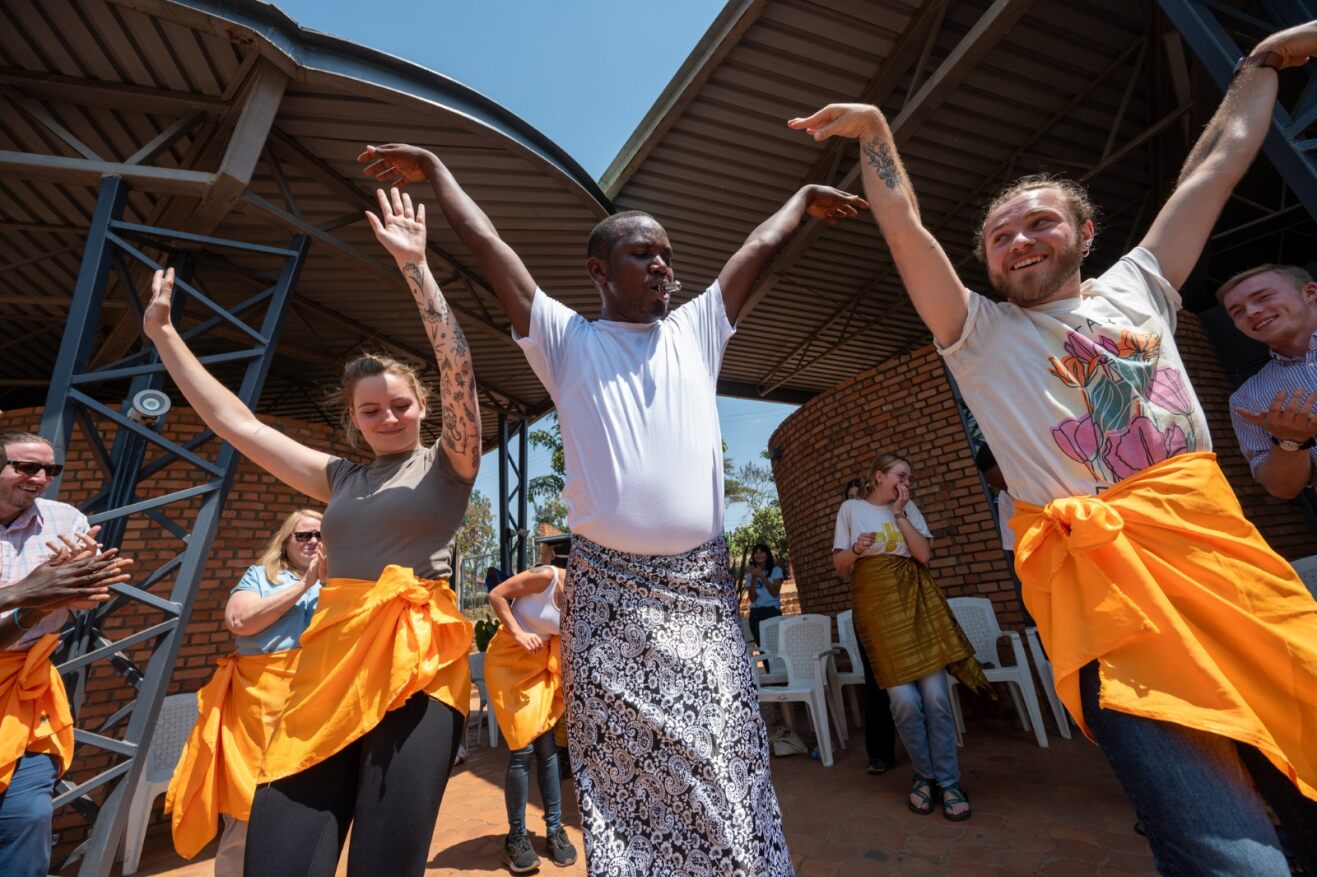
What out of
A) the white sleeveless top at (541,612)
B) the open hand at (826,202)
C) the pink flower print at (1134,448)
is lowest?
the white sleeveless top at (541,612)

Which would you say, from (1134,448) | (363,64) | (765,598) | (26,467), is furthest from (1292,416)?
(765,598)

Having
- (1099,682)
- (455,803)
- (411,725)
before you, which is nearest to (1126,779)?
(1099,682)

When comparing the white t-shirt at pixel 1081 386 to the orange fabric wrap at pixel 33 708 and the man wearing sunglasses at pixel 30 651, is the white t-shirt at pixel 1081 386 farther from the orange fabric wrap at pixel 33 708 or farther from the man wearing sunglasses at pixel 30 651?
the orange fabric wrap at pixel 33 708

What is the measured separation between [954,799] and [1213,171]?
123 inches

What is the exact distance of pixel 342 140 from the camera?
4.73 metres

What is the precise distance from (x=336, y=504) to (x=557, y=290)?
5200 mm

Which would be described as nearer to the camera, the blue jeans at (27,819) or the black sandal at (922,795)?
the blue jeans at (27,819)

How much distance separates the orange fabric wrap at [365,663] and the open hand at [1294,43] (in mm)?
2494

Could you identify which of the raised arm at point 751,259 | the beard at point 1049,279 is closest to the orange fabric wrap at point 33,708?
the raised arm at point 751,259

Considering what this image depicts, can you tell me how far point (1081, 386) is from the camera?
4.28 feet

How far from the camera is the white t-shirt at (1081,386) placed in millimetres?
1261

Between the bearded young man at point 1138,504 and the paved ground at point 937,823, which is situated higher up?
the bearded young man at point 1138,504

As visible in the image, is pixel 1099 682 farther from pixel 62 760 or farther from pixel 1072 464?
pixel 62 760

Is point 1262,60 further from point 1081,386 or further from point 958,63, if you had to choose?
point 958,63
